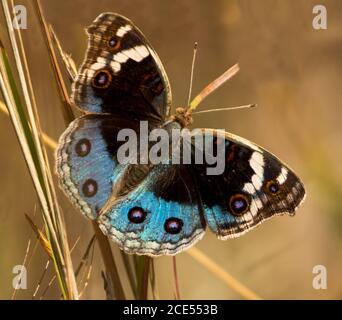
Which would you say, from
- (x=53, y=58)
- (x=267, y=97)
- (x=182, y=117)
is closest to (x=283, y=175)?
(x=182, y=117)

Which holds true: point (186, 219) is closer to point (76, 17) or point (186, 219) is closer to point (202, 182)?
point (202, 182)

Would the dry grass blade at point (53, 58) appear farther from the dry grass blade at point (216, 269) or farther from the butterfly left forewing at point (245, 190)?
the dry grass blade at point (216, 269)

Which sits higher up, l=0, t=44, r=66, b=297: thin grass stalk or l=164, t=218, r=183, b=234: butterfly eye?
l=0, t=44, r=66, b=297: thin grass stalk

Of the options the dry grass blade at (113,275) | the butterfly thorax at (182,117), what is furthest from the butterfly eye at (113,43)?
the dry grass blade at (113,275)

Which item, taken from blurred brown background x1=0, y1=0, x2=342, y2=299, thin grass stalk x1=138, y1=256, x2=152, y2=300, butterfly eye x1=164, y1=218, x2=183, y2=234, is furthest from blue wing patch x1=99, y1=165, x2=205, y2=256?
blurred brown background x1=0, y1=0, x2=342, y2=299

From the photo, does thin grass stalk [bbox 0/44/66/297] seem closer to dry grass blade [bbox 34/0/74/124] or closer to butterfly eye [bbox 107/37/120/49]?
dry grass blade [bbox 34/0/74/124]

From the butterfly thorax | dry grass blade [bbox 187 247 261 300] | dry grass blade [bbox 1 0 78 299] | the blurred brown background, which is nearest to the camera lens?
dry grass blade [bbox 1 0 78 299]

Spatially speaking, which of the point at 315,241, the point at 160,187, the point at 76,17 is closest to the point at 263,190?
the point at 160,187
